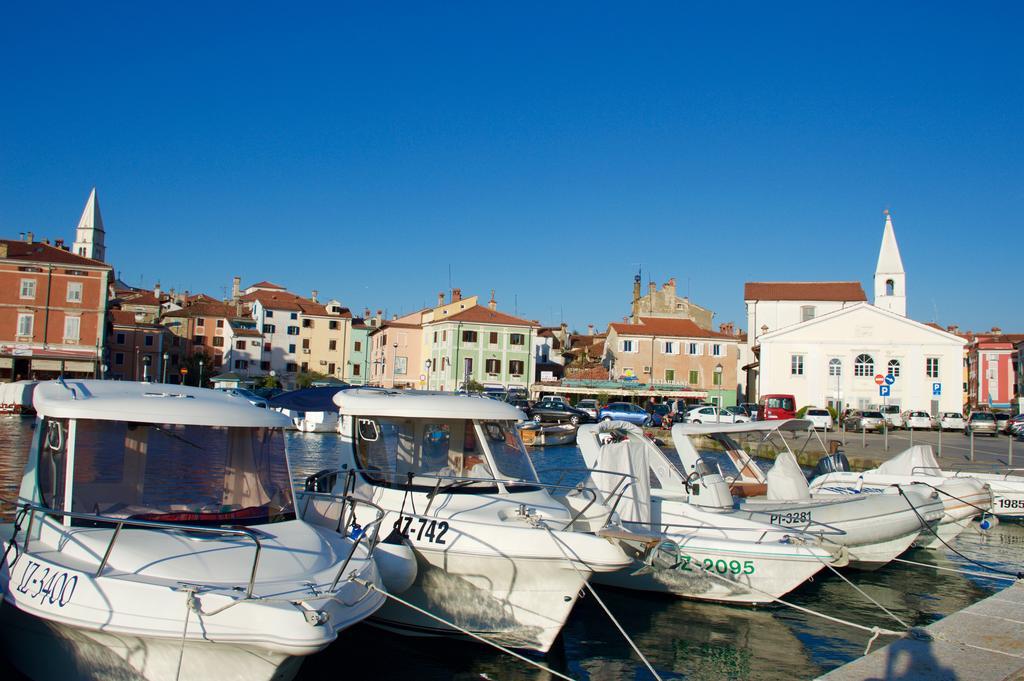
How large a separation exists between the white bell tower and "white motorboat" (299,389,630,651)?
69.2 meters

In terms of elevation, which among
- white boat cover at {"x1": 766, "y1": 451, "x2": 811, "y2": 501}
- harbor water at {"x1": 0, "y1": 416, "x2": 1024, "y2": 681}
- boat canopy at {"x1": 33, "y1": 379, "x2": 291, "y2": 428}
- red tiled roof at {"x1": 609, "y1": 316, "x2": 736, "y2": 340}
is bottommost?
harbor water at {"x1": 0, "y1": 416, "x2": 1024, "y2": 681}

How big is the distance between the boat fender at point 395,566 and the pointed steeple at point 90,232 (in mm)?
120900

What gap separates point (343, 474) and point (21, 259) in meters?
68.1

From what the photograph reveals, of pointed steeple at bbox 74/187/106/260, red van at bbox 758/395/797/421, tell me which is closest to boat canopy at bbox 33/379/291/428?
red van at bbox 758/395/797/421

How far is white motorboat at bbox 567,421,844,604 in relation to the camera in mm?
13195

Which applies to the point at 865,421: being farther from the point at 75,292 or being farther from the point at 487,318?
the point at 75,292

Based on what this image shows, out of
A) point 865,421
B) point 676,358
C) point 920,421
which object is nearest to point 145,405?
point 865,421

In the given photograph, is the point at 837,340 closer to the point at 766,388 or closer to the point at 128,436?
the point at 766,388

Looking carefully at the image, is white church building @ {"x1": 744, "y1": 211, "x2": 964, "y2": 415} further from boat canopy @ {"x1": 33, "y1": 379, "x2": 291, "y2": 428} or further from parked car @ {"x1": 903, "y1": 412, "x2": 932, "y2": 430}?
boat canopy @ {"x1": 33, "y1": 379, "x2": 291, "y2": 428}

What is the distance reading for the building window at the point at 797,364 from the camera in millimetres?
64938

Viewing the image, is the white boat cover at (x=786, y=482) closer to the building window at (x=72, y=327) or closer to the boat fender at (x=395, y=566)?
the boat fender at (x=395, y=566)

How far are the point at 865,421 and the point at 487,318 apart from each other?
37781 mm

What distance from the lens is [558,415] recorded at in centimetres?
5069

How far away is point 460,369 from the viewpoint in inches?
3140
